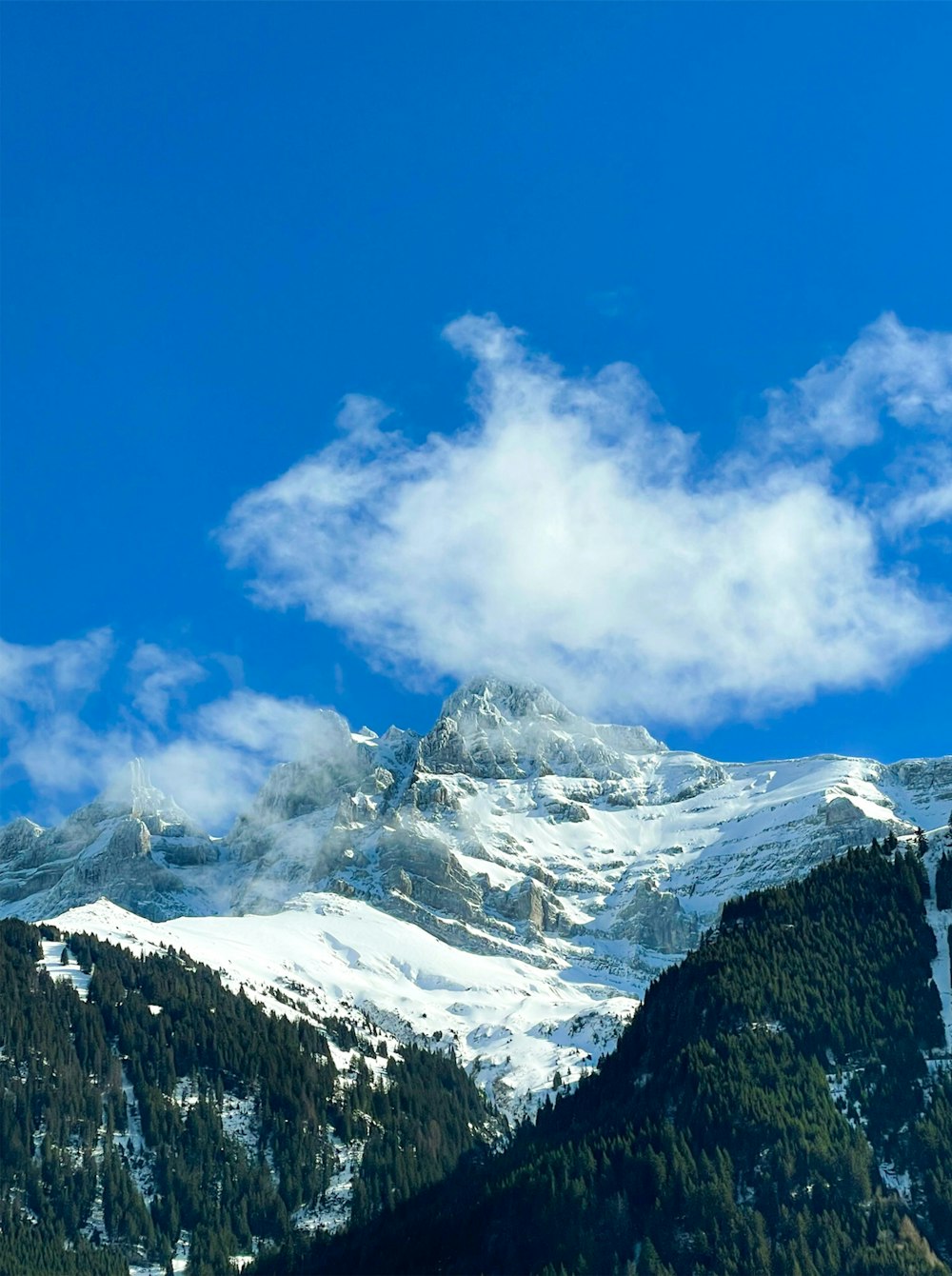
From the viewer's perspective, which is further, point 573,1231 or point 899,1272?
point 573,1231

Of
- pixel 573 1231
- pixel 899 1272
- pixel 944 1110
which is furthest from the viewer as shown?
pixel 944 1110

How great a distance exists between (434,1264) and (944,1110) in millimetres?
68752

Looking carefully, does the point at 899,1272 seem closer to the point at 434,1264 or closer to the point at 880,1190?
the point at 880,1190

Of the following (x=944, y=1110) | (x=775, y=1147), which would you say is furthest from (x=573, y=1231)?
(x=944, y=1110)

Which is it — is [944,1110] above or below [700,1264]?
above

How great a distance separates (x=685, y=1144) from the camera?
7776 inches

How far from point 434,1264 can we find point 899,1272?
57.6 metres

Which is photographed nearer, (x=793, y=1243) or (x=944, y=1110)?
(x=793, y=1243)

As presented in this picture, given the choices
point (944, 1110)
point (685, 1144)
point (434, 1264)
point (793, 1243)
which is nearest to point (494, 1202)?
point (434, 1264)

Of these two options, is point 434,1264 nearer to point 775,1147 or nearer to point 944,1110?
point 775,1147

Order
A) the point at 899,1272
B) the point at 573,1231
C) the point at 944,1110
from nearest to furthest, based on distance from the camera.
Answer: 1. the point at 899,1272
2. the point at 573,1231
3. the point at 944,1110

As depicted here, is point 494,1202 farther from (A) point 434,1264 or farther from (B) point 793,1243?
(B) point 793,1243

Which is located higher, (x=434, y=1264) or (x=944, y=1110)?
(x=944, y=1110)

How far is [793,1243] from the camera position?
179 m
